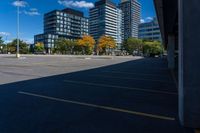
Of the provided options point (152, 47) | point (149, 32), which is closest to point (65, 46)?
point (152, 47)

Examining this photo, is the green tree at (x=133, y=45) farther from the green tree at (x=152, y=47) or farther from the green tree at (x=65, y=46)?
the green tree at (x=65, y=46)

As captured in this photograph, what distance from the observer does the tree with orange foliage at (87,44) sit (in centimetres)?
11356

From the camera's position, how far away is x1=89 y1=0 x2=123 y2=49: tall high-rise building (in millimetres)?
149500

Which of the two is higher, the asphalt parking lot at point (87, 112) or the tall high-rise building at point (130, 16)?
the tall high-rise building at point (130, 16)

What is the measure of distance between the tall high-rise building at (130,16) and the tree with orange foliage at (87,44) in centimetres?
6517

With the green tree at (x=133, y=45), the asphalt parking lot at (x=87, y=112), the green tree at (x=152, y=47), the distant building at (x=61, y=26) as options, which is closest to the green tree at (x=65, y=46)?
the distant building at (x=61, y=26)

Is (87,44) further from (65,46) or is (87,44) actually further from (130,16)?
(130,16)

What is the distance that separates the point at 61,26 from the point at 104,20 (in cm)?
2652

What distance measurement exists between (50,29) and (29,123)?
15010 centimetres

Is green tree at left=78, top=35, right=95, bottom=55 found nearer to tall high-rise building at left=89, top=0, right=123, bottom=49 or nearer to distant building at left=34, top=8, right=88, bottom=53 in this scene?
distant building at left=34, top=8, right=88, bottom=53
